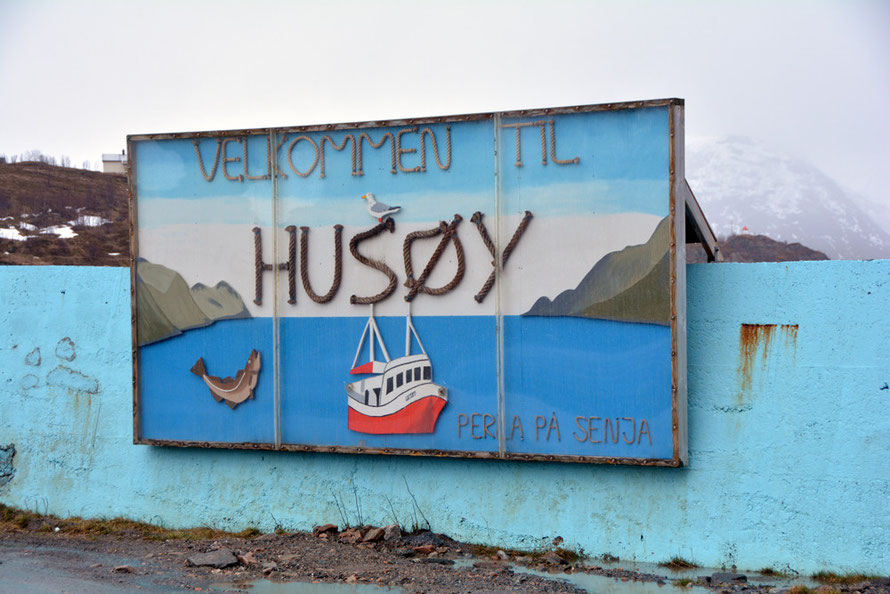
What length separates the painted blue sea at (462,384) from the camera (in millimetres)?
6422

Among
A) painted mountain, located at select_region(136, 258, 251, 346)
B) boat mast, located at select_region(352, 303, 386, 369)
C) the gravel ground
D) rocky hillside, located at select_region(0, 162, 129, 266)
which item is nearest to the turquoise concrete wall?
the gravel ground

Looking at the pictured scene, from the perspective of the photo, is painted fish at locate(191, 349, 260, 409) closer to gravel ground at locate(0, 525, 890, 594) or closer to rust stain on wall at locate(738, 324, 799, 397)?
gravel ground at locate(0, 525, 890, 594)

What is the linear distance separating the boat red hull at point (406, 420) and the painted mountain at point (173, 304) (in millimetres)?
1365

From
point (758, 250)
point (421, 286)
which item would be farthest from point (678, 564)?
point (758, 250)

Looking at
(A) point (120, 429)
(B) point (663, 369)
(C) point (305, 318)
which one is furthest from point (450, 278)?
(A) point (120, 429)

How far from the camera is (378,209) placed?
7.02 m

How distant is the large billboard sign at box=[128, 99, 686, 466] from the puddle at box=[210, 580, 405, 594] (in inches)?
51.7

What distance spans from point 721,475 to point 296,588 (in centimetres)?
323

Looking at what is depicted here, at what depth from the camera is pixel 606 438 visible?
6.48 m

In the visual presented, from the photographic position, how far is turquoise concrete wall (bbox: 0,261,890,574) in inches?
240

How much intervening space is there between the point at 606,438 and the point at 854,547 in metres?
1.89

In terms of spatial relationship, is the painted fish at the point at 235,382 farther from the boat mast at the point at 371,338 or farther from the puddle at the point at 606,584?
the puddle at the point at 606,584

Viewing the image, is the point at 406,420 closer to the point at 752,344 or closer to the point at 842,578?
the point at 752,344

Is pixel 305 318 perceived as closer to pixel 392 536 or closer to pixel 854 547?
pixel 392 536
